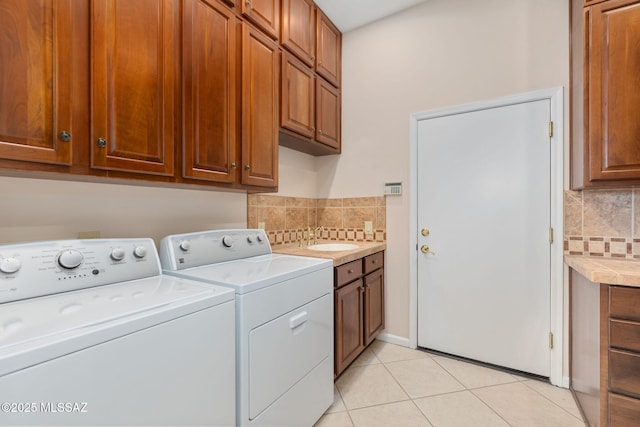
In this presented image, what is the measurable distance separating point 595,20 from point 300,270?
6.93ft

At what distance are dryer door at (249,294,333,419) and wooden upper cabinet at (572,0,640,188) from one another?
1684 millimetres

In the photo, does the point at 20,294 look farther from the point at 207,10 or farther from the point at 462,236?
the point at 462,236

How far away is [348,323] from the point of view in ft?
6.46

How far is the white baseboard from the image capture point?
2.51 m

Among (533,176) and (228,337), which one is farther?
(533,176)

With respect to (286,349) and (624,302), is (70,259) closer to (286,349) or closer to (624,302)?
(286,349)

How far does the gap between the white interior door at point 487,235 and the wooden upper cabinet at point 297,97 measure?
3.07 ft

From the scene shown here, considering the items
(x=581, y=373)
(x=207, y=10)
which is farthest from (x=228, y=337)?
(x=581, y=373)

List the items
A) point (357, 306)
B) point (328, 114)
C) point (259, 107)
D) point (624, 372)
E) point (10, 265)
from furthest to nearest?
point (328, 114) < point (357, 306) < point (259, 107) < point (624, 372) < point (10, 265)

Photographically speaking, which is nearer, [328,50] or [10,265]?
[10,265]

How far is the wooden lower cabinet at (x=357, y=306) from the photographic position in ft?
6.07

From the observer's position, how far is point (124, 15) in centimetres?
116

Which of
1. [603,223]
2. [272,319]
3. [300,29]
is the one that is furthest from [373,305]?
[300,29]

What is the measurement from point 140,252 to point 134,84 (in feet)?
2.29
